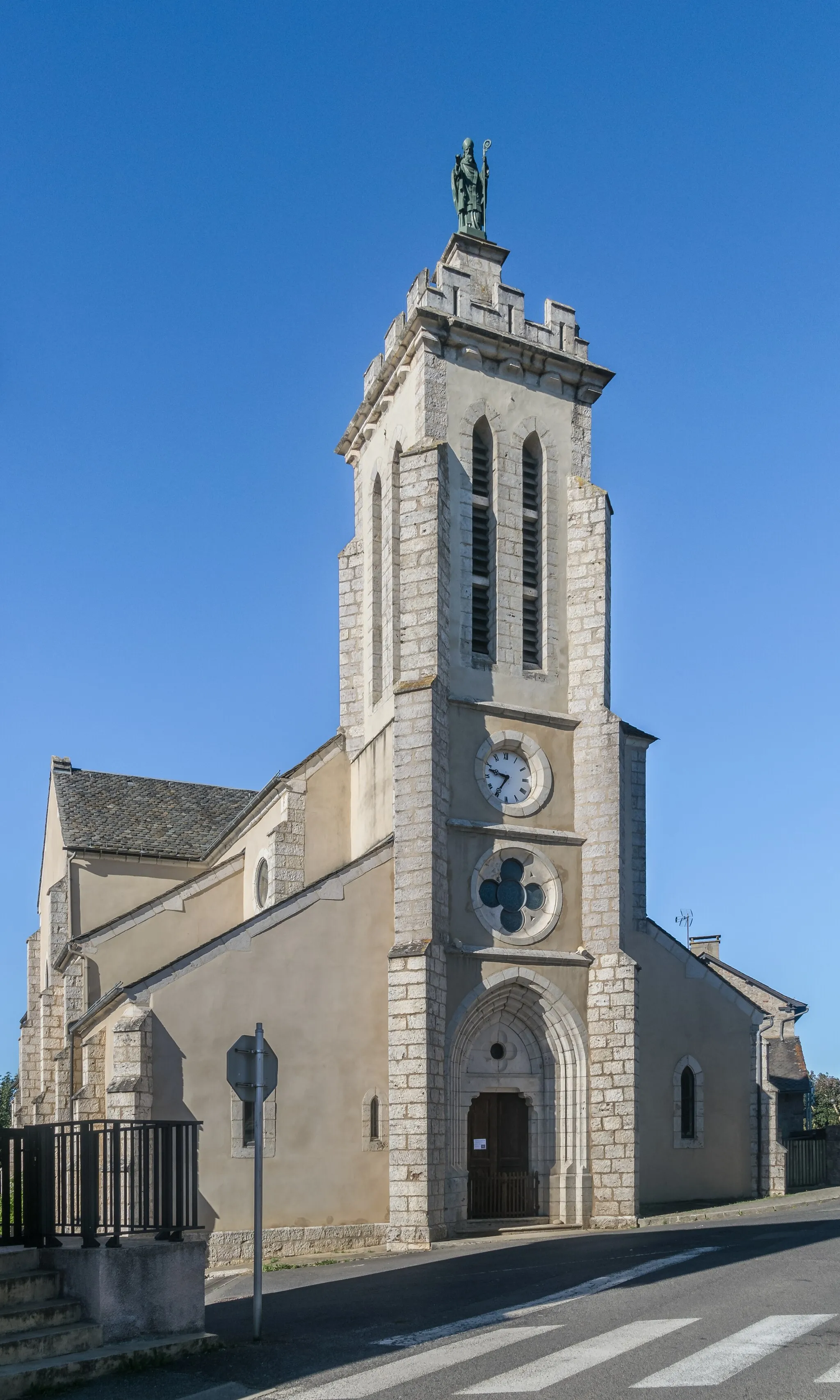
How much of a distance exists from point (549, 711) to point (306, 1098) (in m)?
8.01

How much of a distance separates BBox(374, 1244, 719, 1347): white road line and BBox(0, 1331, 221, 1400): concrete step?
145 cm

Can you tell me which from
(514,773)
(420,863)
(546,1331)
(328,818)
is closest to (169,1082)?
(420,863)

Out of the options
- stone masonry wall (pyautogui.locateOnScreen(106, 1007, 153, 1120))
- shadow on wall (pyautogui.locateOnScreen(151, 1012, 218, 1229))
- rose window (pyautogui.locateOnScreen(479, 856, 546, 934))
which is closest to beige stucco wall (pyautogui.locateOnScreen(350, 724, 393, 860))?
rose window (pyautogui.locateOnScreen(479, 856, 546, 934))

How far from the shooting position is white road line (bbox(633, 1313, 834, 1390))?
8430mm

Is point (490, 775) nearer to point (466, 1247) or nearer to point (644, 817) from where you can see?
point (644, 817)

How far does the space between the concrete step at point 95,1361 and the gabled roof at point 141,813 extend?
68.9ft

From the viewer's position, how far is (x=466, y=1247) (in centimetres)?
1962

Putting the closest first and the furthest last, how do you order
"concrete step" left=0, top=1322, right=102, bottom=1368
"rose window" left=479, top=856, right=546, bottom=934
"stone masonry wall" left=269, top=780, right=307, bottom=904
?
"concrete step" left=0, top=1322, right=102, bottom=1368 → "rose window" left=479, top=856, right=546, bottom=934 → "stone masonry wall" left=269, top=780, right=307, bottom=904

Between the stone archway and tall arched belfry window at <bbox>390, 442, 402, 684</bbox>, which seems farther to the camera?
tall arched belfry window at <bbox>390, 442, 402, 684</bbox>

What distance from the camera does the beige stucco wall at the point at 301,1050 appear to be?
65.7 ft

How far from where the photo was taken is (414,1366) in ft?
30.7

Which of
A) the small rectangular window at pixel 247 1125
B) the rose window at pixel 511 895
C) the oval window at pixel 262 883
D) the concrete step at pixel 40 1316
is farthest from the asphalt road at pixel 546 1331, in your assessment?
the oval window at pixel 262 883

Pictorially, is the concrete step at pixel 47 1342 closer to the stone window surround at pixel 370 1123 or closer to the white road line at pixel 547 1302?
the white road line at pixel 547 1302

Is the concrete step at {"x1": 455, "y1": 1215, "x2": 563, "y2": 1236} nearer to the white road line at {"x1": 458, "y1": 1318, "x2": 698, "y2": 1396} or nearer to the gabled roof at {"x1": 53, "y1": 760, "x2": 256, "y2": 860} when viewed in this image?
the white road line at {"x1": 458, "y1": 1318, "x2": 698, "y2": 1396}
